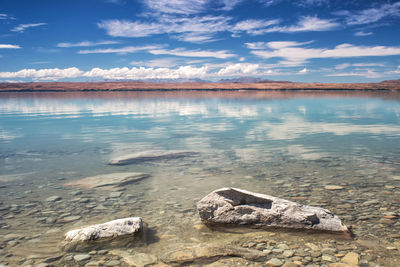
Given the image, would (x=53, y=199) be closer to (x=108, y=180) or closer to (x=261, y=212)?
(x=108, y=180)

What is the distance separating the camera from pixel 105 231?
5832mm

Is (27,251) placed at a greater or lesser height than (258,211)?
lesser

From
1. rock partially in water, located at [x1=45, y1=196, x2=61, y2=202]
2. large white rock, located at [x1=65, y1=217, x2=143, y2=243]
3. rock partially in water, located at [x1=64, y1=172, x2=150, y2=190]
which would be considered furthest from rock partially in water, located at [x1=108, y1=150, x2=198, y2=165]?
large white rock, located at [x1=65, y1=217, x2=143, y2=243]

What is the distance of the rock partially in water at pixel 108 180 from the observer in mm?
9305

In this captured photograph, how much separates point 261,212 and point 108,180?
5.49 m

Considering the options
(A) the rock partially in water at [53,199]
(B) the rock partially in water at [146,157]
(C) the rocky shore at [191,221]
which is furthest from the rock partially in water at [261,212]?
(B) the rock partially in water at [146,157]

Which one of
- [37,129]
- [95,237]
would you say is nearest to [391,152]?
[95,237]

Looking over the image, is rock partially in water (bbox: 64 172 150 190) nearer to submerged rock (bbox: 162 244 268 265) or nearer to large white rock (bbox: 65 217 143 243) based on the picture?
large white rock (bbox: 65 217 143 243)

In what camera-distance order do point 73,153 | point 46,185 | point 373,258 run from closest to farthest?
point 373,258 < point 46,185 < point 73,153

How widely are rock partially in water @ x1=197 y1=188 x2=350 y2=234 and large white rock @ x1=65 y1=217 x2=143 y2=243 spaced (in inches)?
59.0

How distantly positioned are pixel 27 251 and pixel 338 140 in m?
16.0

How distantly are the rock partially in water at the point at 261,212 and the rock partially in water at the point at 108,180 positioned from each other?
3.84 meters

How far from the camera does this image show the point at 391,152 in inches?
535

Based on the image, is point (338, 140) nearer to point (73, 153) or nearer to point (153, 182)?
point (153, 182)
